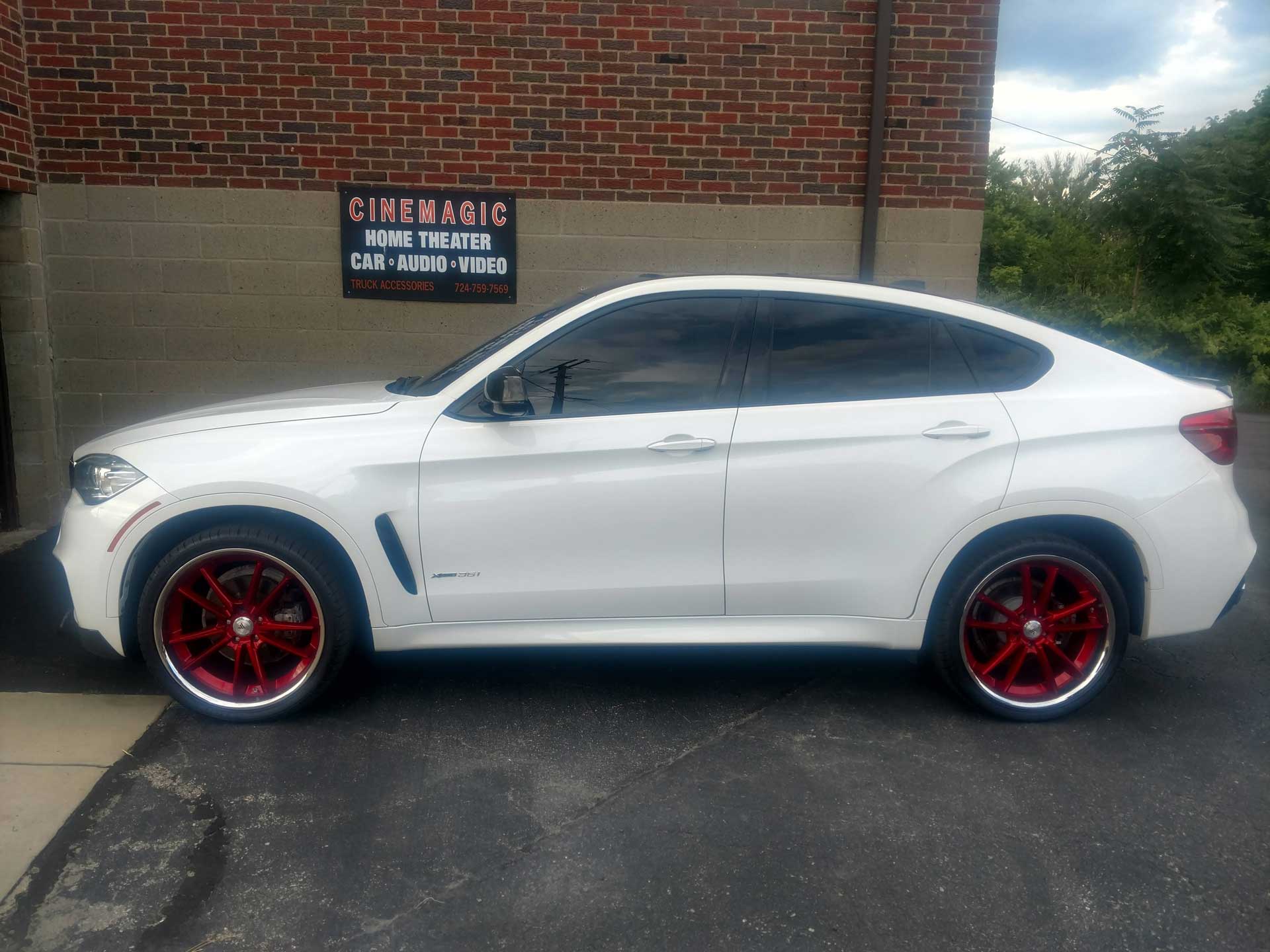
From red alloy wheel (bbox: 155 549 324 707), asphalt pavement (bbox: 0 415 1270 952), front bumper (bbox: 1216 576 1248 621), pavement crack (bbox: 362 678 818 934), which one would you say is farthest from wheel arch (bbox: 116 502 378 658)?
front bumper (bbox: 1216 576 1248 621)

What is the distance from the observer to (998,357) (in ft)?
13.9

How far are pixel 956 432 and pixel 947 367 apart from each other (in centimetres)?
29

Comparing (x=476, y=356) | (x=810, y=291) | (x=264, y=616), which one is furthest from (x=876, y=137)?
(x=264, y=616)

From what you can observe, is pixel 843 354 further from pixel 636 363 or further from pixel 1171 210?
pixel 1171 210

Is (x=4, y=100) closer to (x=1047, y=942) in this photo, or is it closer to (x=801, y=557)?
(x=801, y=557)

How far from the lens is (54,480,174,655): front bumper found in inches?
155

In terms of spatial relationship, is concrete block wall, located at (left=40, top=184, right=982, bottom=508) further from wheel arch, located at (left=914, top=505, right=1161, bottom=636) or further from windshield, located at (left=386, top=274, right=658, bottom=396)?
wheel arch, located at (left=914, top=505, right=1161, bottom=636)

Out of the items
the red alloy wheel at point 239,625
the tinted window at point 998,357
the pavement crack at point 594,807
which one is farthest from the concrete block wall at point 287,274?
the pavement crack at point 594,807

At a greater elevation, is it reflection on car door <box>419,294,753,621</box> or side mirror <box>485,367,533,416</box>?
side mirror <box>485,367,533,416</box>

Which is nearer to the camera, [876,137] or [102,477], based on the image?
[102,477]

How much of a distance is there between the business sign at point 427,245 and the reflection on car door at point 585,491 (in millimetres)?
3706

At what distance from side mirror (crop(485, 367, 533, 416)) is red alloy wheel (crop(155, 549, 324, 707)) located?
982 mm

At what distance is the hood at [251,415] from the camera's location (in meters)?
4.11

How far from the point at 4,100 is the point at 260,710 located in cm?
518
